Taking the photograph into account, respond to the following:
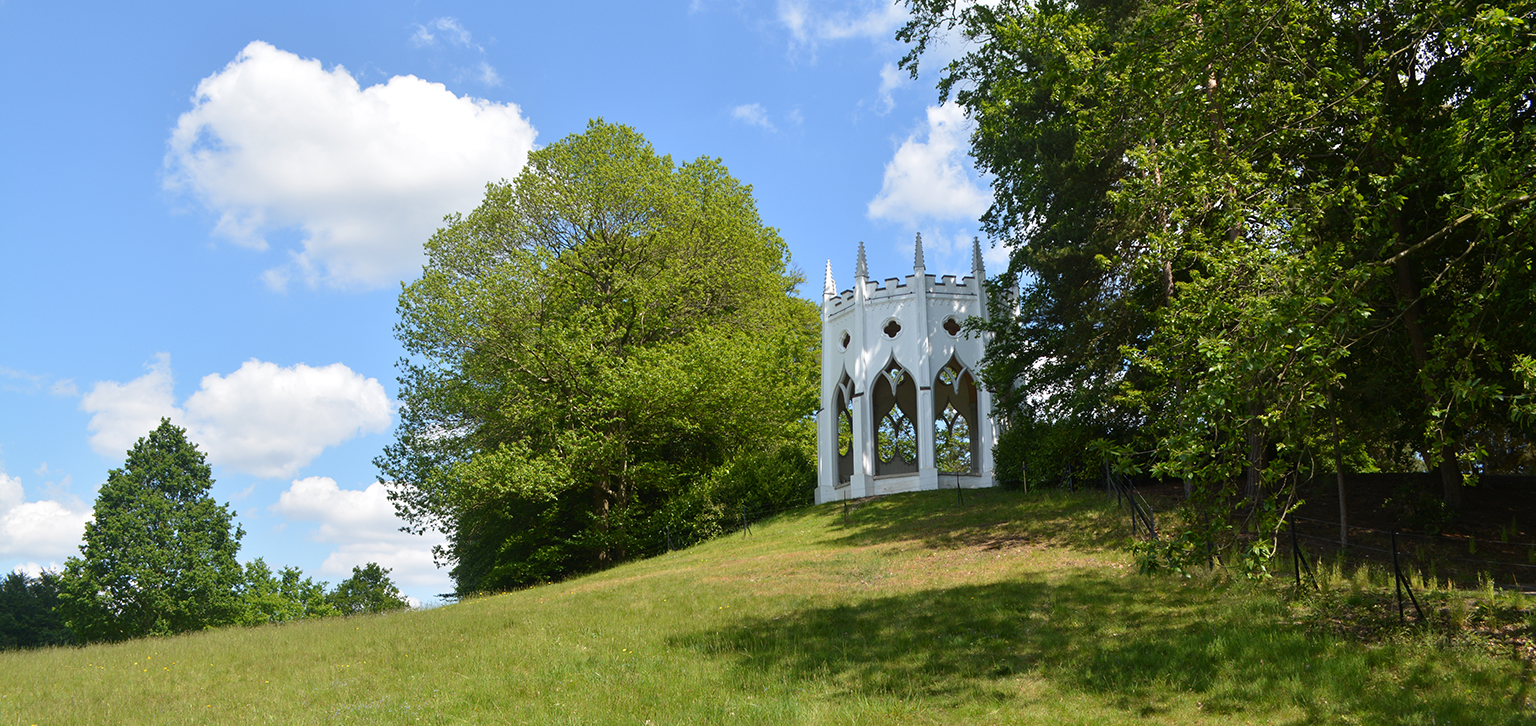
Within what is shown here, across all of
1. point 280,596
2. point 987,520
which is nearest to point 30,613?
point 280,596

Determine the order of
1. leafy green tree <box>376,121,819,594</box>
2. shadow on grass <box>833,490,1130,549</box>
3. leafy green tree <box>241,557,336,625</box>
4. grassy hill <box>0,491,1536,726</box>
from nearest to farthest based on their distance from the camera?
grassy hill <box>0,491,1536,726</box>, shadow on grass <box>833,490,1130,549</box>, leafy green tree <box>376,121,819,594</box>, leafy green tree <box>241,557,336,625</box>

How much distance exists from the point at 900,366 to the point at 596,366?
→ 35.5ft

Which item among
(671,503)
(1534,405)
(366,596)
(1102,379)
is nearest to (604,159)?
(671,503)

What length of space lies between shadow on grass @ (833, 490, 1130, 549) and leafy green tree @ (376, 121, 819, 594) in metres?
6.00

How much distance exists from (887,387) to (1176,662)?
2642 centimetres

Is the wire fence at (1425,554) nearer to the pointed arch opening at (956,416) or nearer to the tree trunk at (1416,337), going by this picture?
the tree trunk at (1416,337)

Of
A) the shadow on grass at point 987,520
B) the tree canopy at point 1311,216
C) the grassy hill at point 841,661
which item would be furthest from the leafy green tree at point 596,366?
the tree canopy at point 1311,216

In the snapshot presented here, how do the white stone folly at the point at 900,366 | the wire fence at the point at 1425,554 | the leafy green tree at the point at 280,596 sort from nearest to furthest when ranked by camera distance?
the wire fence at the point at 1425,554 < the white stone folly at the point at 900,366 < the leafy green tree at the point at 280,596

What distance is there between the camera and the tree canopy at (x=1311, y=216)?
30.6 ft

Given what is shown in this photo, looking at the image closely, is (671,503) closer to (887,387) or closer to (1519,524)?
(887,387)

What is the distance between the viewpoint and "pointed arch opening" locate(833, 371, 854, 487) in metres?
33.7

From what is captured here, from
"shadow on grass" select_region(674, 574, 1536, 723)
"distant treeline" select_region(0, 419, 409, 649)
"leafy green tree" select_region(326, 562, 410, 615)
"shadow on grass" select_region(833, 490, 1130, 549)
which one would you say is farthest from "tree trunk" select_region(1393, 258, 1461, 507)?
"leafy green tree" select_region(326, 562, 410, 615)

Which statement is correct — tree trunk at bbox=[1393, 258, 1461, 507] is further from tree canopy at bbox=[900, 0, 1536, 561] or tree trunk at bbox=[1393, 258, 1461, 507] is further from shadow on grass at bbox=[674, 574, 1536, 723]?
shadow on grass at bbox=[674, 574, 1536, 723]

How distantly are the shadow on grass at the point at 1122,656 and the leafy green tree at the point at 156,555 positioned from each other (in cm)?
3928
